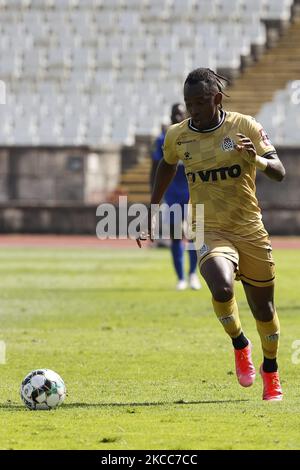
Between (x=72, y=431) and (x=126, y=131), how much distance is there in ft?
92.7

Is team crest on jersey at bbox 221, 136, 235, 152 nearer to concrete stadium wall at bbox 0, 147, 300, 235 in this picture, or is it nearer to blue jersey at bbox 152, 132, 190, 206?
blue jersey at bbox 152, 132, 190, 206

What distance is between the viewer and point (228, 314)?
875 centimetres

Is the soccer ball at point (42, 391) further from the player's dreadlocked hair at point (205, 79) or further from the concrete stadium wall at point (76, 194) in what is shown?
the concrete stadium wall at point (76, 194)

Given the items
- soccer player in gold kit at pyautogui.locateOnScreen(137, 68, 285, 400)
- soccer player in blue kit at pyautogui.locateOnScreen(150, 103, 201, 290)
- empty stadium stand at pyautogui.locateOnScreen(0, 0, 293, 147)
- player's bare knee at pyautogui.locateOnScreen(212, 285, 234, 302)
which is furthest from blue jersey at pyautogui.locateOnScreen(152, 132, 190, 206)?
empty stadium stand at pyautogui.locateOnScreen(0, 0, 293, 147)

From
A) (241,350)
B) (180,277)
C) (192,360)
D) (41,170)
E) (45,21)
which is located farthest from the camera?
(45,21)

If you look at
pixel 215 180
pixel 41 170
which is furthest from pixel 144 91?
pixel 215 180

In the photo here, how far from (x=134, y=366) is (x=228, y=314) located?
7.53 feet

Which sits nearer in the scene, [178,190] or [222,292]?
[222,292]

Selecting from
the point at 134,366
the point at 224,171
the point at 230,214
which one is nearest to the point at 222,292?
the point at 230,214

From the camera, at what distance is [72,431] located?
24.4ft

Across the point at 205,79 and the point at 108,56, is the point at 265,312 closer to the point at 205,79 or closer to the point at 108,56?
the point at 205,79

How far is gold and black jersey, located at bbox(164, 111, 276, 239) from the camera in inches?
339

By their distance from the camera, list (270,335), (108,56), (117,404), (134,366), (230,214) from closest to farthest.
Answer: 1. (117,404)
2. (230,214)
3. (270,335)
4. (134,366)
5. (108,56)
